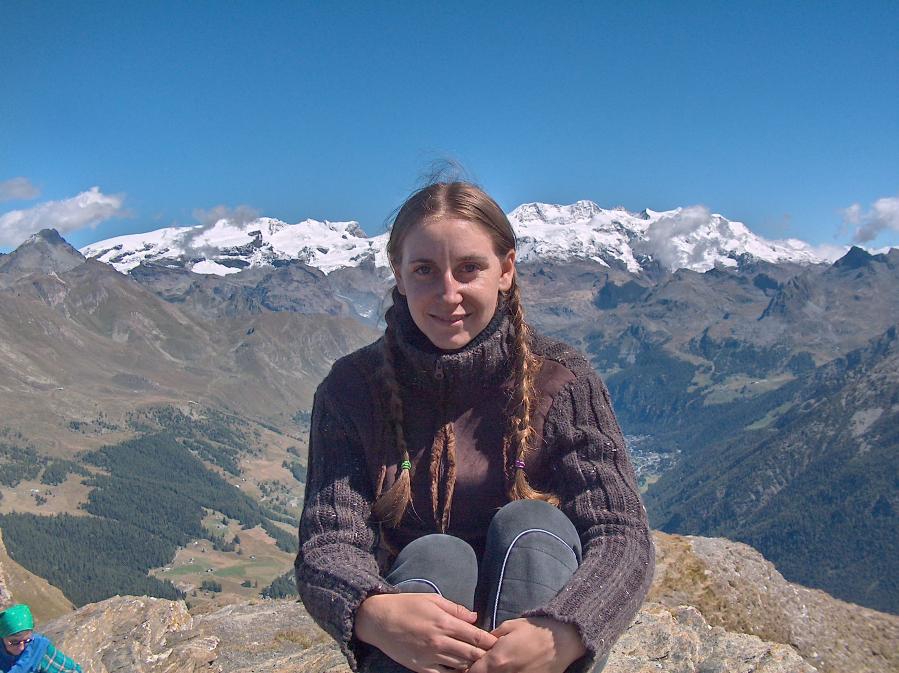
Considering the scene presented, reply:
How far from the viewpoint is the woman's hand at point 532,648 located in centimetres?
494

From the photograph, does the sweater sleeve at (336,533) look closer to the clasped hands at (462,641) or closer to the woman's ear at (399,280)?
the clasped hands at (462,641)

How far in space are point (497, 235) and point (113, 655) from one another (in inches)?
409

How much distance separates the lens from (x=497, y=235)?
646cm

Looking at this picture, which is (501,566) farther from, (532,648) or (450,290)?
(450,290)

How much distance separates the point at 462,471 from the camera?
6613mm

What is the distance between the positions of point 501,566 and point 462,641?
78 centimetres

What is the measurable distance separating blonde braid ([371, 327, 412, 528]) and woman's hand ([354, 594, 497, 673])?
1.15 metres

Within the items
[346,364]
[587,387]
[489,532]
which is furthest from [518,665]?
[346,364]

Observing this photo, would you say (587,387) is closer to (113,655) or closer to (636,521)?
(636,521)

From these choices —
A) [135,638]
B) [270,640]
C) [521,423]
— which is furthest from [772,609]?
[135,638]

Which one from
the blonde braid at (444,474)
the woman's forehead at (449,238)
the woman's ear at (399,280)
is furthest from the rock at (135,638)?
the woman's forehead at (449,238)

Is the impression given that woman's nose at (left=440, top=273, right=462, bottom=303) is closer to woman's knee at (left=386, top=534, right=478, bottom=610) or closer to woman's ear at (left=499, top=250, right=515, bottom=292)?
Result: woman's ear at (left=499, top=250, right=515, bottom=292)

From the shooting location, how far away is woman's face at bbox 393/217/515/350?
6.23 m

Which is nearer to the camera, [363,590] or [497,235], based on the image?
[363,590]
